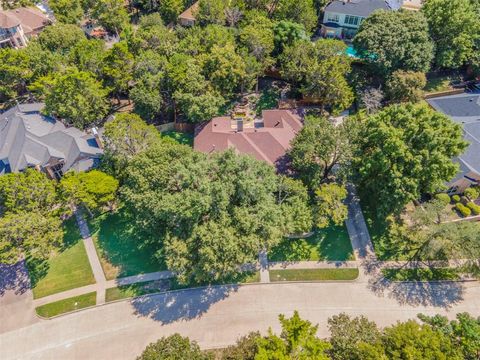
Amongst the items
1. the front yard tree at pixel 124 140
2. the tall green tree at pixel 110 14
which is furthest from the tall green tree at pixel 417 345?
the tall green tree at pixel 110 14

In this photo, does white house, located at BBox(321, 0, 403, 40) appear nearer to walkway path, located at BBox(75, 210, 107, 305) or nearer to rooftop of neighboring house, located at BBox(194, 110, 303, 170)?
rooftop of neighboring house, located at BBox(194, 110, 303, 170)

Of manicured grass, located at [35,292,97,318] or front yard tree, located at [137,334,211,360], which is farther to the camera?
manicured grass, located at [35,292,97,318]

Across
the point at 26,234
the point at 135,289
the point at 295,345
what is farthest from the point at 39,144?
the point at 295,345

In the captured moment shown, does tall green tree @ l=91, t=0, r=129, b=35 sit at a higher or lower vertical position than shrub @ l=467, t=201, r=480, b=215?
higher

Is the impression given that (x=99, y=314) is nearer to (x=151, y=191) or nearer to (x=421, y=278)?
(x=151, y=191)

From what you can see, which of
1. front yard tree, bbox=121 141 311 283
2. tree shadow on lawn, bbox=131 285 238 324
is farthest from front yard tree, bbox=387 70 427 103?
tree shadow on lawn, bbox=131 285 238 324

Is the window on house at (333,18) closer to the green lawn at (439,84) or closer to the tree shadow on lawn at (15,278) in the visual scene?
the green lawn at (439,84)

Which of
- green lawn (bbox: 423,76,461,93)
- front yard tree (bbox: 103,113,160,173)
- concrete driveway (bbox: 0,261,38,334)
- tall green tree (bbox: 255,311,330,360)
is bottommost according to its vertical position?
concrete driveway (bbox: 0,261,38,334)
